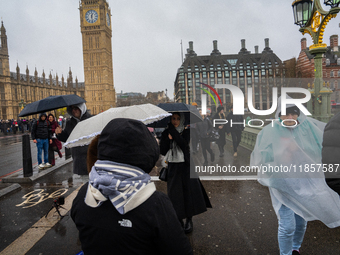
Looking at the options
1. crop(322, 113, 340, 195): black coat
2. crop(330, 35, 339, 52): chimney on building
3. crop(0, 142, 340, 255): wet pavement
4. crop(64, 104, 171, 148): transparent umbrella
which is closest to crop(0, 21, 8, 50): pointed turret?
crop(0, 142, 340, 255): wet pavement

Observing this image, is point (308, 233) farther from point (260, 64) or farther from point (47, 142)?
point (260, 64)

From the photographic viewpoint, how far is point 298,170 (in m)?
2.54

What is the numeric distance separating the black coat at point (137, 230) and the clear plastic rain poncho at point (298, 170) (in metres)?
1.75

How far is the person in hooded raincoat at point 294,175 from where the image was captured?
2496mm

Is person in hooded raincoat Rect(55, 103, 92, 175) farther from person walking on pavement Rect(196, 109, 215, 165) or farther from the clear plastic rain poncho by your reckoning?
person walking on pavement Rect(196, 109, 215, 165)

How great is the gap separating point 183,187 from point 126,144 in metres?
2.37

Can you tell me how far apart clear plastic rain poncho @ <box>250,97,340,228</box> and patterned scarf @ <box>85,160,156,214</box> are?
189cm

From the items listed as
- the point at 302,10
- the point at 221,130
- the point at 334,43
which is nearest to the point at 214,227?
the point at 221,130

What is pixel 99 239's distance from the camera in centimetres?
121

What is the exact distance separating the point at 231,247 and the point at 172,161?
136cm

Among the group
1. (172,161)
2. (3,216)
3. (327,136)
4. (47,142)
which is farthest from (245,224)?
(47,142)

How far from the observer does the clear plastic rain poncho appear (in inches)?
97.8

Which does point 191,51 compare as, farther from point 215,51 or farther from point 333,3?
point 333,3

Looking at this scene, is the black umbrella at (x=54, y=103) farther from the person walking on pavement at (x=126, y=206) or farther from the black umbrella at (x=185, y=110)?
the person walking on pavement at (x=126, y=206)
